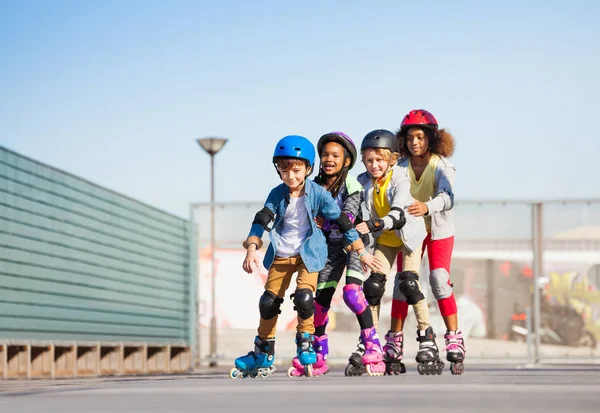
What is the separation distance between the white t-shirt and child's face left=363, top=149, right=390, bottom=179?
0.73 meters

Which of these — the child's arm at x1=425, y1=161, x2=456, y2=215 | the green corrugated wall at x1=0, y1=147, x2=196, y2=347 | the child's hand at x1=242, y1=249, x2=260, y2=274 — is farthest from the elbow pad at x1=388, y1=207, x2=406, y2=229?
the green corrugated wall at x1=0, y1=147, x2=196, y2=347

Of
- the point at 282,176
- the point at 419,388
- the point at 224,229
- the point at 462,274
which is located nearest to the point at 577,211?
the point at 462,274

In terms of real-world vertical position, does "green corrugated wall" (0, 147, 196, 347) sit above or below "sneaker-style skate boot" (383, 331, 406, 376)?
above

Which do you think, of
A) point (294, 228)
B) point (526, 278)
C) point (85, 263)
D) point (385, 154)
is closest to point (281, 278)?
point (294, 228)

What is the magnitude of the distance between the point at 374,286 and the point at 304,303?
681 millimetres

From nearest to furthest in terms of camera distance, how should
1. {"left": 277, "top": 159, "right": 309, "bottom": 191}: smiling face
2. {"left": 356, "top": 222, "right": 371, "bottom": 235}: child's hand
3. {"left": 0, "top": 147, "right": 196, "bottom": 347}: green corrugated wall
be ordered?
{"left": 277, "top": 159, "right": 309, "bottom": 191}: smiling face < {"left": 356, "top": 222, "right": 371, "bottom": 235}: child's hand < {"left": 0, "top": 147, "right": 196, "bottom": 347}: green corrugated wall

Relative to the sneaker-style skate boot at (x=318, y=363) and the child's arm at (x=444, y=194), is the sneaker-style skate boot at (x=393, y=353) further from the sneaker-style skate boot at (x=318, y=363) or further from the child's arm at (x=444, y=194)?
the child's arm at (x=444, y=194)

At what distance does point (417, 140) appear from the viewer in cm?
855

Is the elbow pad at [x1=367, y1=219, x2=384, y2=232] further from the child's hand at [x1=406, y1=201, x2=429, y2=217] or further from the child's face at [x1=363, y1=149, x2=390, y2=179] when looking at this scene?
the child's face at [x1=363, y1=149, x2=390, y2=179]

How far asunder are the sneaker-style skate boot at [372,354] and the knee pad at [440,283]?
689 mm

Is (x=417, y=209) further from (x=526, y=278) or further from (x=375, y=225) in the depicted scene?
(x=526, y=278)

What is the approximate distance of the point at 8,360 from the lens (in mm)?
15742

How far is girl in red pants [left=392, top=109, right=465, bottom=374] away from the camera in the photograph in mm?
8477

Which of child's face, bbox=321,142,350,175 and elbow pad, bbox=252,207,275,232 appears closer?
elbow pad, bbox=252,207,275,232
